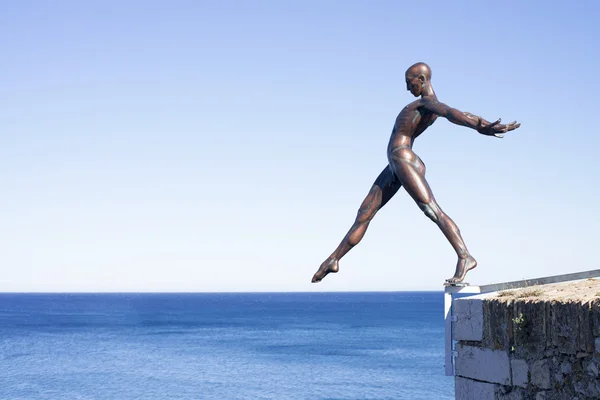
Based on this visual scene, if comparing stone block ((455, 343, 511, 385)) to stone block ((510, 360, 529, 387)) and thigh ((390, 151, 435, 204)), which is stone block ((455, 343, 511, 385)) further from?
thigh ((390, 151, 435, 204))

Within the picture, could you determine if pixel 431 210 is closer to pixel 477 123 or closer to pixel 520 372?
pixel 477 123

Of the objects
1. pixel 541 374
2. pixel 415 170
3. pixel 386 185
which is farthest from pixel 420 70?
pixel 541 374

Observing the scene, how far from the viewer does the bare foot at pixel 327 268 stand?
8859 mm

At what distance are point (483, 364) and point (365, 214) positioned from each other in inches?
90.1

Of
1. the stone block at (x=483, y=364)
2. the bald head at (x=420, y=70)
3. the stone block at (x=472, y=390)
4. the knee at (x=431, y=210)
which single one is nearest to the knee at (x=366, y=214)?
the knee at (x=431, y=210)

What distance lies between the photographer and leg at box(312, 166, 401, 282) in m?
8.72

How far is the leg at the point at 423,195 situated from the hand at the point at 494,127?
879mm

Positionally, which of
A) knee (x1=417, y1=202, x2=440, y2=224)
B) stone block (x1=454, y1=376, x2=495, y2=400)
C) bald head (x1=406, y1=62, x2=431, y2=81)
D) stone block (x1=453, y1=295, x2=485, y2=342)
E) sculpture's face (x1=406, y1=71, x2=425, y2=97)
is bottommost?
stone block (x1=454, y1=376, x2=495, y2=400)

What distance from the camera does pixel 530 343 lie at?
650 centimetres

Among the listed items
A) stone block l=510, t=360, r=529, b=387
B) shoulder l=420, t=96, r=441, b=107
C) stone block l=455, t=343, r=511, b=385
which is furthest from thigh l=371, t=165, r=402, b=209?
stone block l=510, t=360, r=529, b=387

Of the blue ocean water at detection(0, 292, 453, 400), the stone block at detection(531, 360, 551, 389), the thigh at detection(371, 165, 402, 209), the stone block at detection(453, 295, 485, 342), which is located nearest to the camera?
the stone block at detection(531, 360, 551, 389)

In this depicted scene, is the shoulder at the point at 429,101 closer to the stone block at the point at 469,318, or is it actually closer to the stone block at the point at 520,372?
the stone block at the point at 469,318

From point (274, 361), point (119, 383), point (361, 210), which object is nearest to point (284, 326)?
point (274, 361)

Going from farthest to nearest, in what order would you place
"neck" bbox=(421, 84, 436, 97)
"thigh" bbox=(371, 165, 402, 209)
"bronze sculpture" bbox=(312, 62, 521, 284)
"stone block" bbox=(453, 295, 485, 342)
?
"thigh" bbox=(371, 165, 402, 209), "neck" bbox=(421, 84, 436, 97), "bronze sculpture" bbox=(312, 62, 521, 284), "stone block" bbox=(453, 295, 485, 342)
